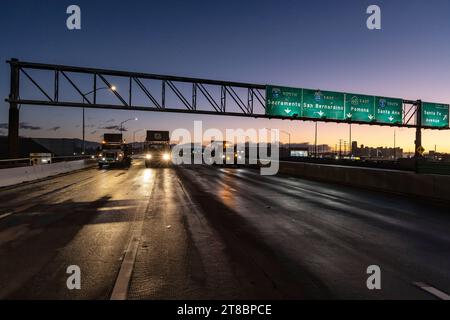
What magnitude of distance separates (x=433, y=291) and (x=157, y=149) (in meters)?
40.3

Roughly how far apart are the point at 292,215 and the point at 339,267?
533 cm

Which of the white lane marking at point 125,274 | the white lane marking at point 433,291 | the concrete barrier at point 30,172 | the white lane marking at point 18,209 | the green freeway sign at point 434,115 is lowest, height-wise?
the white lane marking at point 433,291

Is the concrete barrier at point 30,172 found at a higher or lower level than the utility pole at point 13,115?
lower

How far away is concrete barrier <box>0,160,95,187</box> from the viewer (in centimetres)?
2102

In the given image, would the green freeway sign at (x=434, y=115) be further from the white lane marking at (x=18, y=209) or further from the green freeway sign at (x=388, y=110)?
the white lane marking at (x=18, y=209)

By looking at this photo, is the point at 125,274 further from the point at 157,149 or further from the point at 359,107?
the point at 157,149

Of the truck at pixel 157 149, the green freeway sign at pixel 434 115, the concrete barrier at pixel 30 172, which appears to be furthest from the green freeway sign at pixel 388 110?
the concrete barrier at pixel 30 172

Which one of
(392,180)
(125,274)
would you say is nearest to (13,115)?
(392,180)

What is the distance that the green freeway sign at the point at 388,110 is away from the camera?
39.1m

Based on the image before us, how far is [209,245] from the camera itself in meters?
7.78

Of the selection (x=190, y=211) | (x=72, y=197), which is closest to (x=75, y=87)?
(x=72, y=197)

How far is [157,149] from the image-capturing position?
44.1 meters

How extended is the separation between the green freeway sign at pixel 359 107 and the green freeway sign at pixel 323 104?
2.15 feet

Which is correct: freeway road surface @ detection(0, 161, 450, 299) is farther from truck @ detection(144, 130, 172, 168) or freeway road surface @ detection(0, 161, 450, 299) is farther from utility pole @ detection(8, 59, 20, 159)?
truck @ detection(144, 130, 172, 168)
